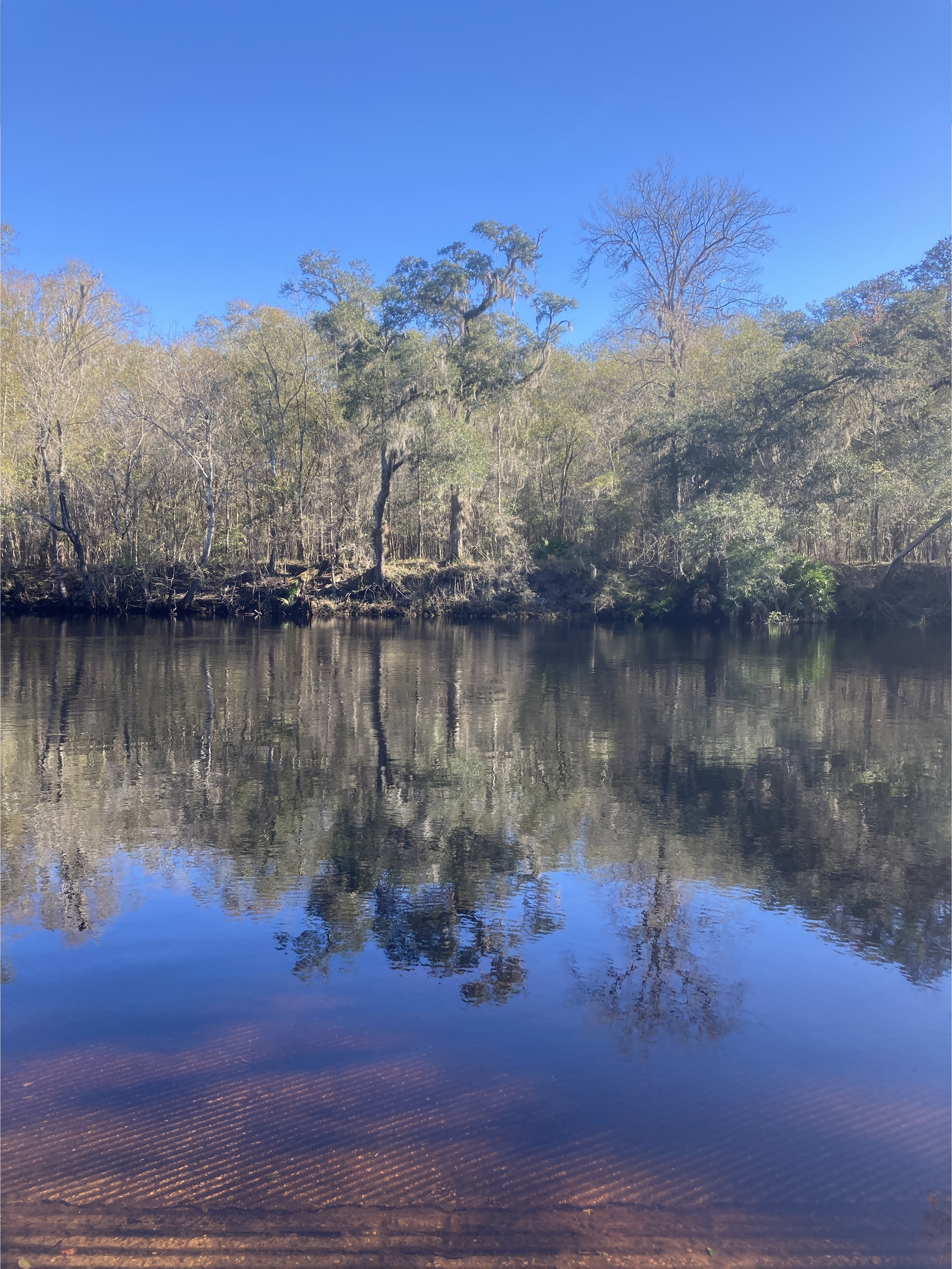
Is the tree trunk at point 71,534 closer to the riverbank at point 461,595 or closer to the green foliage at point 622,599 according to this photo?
the riverbank at point 461,595

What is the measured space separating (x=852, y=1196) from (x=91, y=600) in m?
36.7

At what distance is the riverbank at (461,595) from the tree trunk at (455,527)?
0.83 m

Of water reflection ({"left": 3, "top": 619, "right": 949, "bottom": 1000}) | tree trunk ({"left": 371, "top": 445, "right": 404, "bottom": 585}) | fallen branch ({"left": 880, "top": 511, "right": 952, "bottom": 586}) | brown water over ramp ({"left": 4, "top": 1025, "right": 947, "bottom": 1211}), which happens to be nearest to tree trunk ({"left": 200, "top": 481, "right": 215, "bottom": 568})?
tree trunk ({"left": 371, "top": 445, "right": 404, "bottom": 585})

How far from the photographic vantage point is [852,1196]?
3.60 metres

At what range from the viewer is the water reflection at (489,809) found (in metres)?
5.98

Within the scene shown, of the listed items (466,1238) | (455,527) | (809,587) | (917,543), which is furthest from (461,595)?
(466,1238)

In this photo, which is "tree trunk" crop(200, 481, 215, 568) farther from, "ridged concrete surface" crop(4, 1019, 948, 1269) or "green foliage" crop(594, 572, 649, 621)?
"ridged concrete surface" crop(4, 1019, 948, 1269)

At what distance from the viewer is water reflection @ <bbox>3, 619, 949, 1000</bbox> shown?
19.6ft

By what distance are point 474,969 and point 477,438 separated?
32.0m

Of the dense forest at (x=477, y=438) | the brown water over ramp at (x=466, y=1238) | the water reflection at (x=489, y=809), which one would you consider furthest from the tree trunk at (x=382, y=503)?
the brown water over ramp at (x=466, y=1238)

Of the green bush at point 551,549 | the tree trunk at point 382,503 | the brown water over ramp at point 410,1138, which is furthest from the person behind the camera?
the green bush at point 551,549

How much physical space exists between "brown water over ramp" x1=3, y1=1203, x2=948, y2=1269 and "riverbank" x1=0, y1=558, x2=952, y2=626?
109 feet

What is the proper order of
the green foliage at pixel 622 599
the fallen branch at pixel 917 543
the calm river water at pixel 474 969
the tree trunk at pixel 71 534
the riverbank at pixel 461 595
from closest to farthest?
1. the calm river water at pixel 474 969
2. the fallen branch at pixel 917 543
3. the tree trunk at pixel 71 534
4. the riverbank at pixel 461 595
5. the green foliage at pixel 622 599

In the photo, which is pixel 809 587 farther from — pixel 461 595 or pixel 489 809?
pixel 489 809
